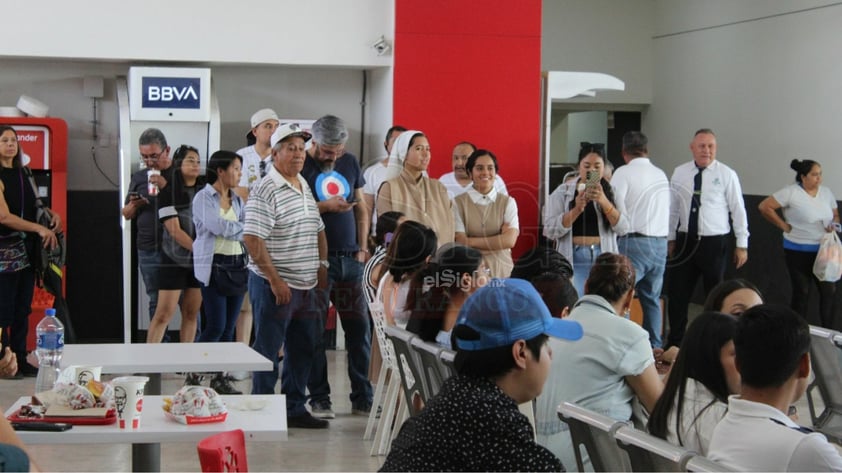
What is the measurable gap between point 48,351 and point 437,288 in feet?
5.03

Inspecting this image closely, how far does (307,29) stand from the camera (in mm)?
8070

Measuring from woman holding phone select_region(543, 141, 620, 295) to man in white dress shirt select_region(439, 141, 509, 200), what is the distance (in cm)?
43

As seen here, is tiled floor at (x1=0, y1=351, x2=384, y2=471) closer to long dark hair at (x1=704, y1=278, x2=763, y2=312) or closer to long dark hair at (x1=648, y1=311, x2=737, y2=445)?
long dark hair at (x1=704, y1=278, x2=763, y2=312)

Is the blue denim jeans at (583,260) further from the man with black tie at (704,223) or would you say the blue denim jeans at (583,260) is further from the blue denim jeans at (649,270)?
the man with black tie at (704,223)

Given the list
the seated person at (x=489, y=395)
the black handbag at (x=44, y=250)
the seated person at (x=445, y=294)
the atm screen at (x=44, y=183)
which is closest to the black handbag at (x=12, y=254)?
the black handbag at (x=44, y=250)

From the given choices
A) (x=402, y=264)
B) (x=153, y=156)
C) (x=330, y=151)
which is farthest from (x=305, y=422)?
(x=153, y=156)

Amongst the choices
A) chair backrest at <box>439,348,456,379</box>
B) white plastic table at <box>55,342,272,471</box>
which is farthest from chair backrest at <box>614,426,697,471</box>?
white plastic table at <box>55,342,272,471</box>

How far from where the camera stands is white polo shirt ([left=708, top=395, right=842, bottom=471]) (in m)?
2.31

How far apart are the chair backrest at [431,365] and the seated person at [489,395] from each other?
1193mm

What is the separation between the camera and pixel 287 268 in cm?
586

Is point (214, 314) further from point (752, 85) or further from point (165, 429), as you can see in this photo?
point (752, 85)

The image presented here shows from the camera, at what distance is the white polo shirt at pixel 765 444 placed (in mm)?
2307

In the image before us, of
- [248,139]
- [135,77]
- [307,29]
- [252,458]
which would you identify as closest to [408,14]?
[307,29]

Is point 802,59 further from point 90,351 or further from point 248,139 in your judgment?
point 90,351
